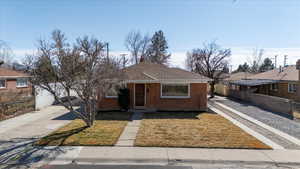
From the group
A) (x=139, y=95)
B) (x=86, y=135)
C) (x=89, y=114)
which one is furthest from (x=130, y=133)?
(x=139, y=95)

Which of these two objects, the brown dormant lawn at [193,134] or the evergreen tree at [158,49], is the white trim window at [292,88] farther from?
the evergreen tree at [158,49]

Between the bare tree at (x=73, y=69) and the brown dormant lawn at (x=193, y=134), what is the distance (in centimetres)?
325

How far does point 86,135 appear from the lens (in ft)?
28.5

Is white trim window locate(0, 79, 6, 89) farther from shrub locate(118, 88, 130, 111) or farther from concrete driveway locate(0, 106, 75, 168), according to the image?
shrub locate(118, 88, 130, 111)

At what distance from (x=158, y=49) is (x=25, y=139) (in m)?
42.2

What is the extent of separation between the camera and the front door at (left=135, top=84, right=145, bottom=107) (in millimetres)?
15430

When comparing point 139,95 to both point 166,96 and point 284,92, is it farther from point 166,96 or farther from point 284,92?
point 284,92

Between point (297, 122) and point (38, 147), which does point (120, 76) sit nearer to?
point (38, 147)

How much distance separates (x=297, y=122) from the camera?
39.9 feet

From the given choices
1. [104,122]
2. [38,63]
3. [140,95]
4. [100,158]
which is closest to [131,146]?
[100,158]

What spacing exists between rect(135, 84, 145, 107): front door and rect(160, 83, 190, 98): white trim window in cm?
155

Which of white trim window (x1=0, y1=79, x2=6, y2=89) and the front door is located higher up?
white trim window (x1=0, y1=79, x2=6, y2=89)

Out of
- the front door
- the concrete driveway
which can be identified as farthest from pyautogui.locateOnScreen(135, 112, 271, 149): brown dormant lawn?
the concrete driveway

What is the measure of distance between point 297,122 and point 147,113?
989 centimetres
